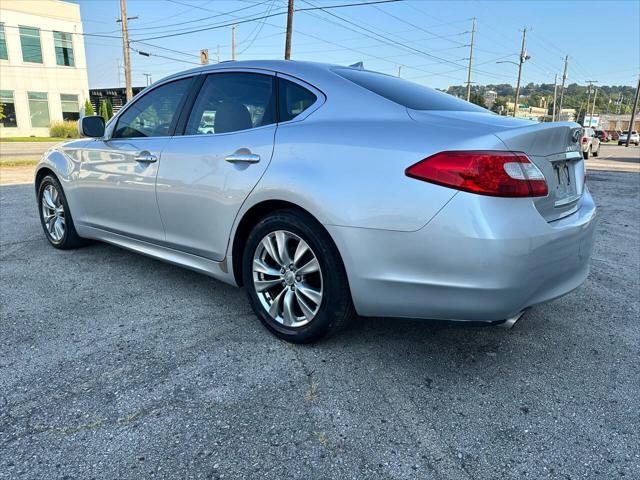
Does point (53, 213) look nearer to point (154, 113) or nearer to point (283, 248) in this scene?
point (154, 113)

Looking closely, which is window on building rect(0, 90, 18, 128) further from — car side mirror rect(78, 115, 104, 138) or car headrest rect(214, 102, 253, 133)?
car headrest rect(214, 102, 253, 133)

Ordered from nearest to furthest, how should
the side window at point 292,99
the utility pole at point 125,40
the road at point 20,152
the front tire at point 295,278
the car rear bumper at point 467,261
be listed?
the car rear bumper at point 467,261 → the front tire at point 295,278 → the side window at point 292,99 → the road at point 20,152 → the utility pole at point 125,40

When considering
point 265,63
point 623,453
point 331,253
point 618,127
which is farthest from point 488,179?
point 618,127

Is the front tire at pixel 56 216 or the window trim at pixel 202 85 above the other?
the window trim at pixel 202 85

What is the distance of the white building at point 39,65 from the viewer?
111 feet

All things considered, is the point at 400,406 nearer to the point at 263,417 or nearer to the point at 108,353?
the point at 263,417

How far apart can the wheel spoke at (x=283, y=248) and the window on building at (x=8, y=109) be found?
1546 inches

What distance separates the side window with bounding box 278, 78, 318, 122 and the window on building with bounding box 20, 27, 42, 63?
1557 inches

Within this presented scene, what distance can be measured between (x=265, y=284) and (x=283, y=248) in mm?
280

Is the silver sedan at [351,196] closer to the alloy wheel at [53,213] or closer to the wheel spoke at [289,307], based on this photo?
the wheel spoke at [289,307]

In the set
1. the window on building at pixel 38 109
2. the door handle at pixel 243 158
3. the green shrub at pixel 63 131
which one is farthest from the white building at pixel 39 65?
the door handle at pixel 243 158

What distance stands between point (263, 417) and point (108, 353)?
107 cm

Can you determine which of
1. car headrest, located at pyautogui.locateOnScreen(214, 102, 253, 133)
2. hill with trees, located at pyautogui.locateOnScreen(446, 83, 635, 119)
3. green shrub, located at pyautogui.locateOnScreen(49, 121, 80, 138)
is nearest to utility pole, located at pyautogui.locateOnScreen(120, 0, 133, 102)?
green shrub, located at pyautogui.locateOnScreen(49, 121, 80, 138)

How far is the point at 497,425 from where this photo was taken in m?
2.15
